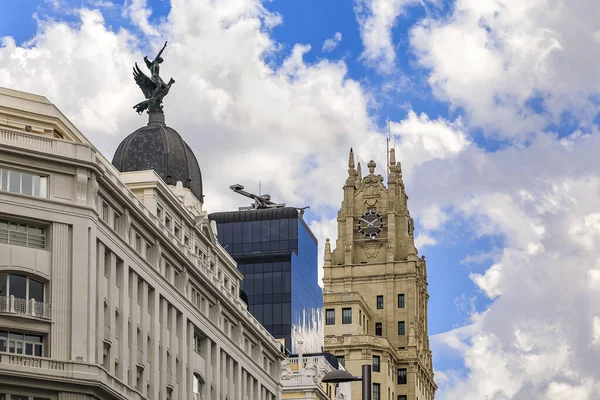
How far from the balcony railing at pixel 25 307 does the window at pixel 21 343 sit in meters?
1.15

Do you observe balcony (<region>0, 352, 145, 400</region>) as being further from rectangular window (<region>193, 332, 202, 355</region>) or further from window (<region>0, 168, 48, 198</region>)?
rectangular window (<region>193, 332, 202, 355</region>)

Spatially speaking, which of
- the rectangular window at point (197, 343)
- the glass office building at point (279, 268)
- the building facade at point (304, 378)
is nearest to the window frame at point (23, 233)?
the rectangular window at point (197, 343)

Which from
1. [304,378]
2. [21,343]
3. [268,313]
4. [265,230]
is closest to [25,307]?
[21,343]

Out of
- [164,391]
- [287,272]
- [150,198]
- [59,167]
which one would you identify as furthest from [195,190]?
[287,272]

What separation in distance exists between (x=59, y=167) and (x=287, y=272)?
87.5 m

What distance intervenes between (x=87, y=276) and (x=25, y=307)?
4.11 meters

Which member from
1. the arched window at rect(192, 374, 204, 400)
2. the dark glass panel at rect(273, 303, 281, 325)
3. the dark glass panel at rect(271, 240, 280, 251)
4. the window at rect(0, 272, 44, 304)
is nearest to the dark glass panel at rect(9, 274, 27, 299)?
the window at rect(0, 272, 44, 304)

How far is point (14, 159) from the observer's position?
83.9 metres

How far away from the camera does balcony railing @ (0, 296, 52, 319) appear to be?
3199 inches

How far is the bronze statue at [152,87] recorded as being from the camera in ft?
366

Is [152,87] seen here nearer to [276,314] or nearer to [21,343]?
[21,343]

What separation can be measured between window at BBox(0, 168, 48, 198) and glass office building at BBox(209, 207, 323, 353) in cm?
8276

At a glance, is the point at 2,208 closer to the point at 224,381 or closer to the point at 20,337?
the point at 20,337

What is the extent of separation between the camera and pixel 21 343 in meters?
81.6
